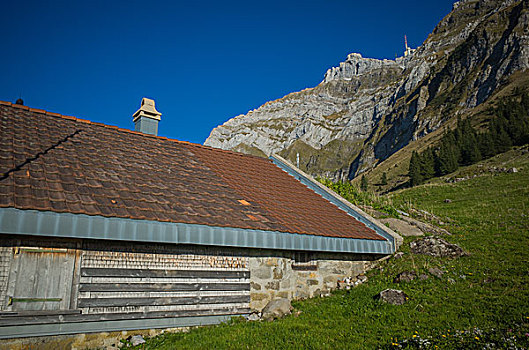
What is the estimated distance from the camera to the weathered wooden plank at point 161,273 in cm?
673

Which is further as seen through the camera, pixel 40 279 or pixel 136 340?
pixel 136 340

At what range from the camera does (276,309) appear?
27.6ft

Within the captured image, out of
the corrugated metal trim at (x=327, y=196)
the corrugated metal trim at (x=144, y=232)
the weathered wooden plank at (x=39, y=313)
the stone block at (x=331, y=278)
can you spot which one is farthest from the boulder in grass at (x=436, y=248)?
the weathered wooden plank at (x=39, y=313)

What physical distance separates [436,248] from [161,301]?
25.2 ft

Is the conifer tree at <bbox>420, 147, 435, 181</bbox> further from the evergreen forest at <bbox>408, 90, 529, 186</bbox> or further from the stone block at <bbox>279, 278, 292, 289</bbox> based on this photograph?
the stone block at <bbox>279, 278, 292, 289</bbox>

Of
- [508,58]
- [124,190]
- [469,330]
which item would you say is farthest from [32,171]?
[508,58]

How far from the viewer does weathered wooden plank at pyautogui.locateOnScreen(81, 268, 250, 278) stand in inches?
265

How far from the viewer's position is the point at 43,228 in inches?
235

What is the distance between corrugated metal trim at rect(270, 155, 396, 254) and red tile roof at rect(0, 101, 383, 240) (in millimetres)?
265

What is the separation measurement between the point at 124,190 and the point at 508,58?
4414 inches

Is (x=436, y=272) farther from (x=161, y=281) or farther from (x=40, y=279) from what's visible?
(x=40, y=279)

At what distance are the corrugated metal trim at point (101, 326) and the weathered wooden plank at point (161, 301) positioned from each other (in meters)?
0.29

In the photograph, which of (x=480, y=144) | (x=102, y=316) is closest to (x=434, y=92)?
(x=480, y=144)

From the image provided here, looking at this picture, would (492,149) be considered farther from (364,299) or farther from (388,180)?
(364,299)
